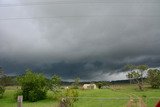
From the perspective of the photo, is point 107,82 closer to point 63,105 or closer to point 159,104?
point 63,105

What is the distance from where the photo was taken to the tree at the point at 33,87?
8775 centimetres

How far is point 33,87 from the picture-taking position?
88.6 meters

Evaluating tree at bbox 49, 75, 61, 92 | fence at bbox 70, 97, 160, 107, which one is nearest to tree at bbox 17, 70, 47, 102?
tree at bbox 49, 75, 61, 92

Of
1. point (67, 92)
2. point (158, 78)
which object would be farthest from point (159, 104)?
point (158, 78)

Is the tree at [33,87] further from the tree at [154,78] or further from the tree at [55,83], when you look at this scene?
the tree at [154,78]

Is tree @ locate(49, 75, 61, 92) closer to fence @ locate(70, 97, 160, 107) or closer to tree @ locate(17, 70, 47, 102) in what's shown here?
tree @ locate(17, 70, 47, 102)

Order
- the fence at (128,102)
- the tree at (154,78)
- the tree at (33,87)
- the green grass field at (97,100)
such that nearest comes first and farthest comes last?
the fence at (128,102) < the green grass field at (97,100) < the tree at (33,87) < the tree at (154,78)

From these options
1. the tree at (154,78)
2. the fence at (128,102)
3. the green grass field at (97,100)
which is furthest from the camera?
the tree at (154,78)

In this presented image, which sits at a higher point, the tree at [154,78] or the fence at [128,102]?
the tree at [154,78]

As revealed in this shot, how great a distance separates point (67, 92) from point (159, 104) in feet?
241

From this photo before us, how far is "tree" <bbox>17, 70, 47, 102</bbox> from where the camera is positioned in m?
87.8

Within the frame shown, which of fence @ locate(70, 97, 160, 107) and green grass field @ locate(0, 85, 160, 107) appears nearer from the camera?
fence @ locate(70, 97, 160, 107)

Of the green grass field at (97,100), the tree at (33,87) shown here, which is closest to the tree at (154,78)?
the green grass field at (97,100)

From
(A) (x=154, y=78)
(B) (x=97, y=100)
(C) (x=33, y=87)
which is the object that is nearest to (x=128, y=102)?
(B) (x=97, y=100)
